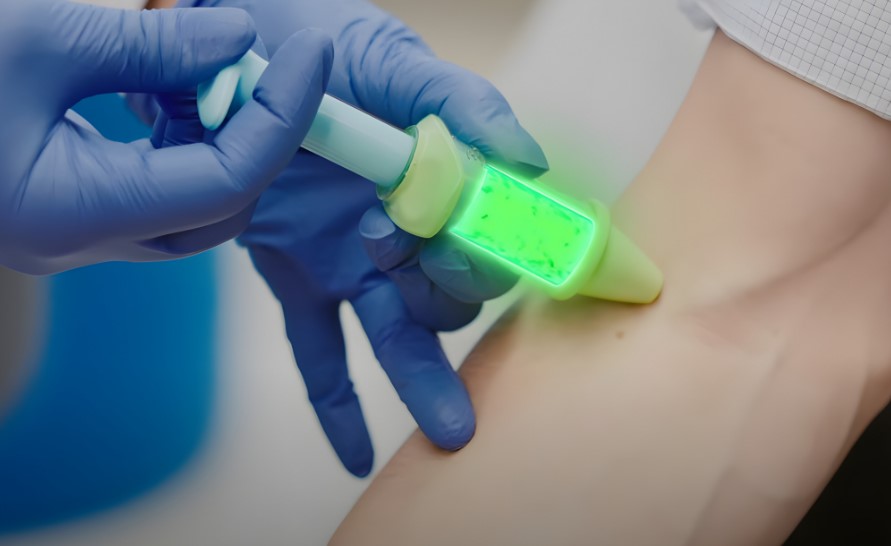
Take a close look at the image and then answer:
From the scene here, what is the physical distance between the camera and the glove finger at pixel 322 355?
0.95 m

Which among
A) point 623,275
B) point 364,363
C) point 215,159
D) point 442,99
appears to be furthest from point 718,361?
point 364,363

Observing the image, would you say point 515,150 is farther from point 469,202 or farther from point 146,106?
point 146,106

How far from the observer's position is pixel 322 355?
978 mm

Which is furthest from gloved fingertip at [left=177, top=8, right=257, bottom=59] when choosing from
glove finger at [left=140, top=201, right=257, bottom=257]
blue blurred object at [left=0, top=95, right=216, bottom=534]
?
blue blurred object at [left=0, top=95, right=216, bottom=534]

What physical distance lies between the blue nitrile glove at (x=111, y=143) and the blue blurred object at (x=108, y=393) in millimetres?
708

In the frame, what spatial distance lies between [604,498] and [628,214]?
0.88ft

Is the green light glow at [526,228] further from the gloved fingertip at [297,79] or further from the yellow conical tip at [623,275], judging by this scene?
the gloved fingertip at [297,79]

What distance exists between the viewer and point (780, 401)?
665 millimetres

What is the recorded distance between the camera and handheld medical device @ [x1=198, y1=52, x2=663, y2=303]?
0.61 meters

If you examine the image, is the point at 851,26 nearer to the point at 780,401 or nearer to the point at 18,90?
the point at 780,401

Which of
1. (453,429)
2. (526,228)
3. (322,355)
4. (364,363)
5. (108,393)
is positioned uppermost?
(526,228)

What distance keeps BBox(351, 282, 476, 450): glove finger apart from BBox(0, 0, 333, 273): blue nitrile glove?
301mm

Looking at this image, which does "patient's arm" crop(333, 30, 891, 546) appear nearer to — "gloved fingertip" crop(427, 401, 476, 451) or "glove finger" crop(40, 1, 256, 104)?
"gloved fingertip" crop(427, 401, 476, 451)

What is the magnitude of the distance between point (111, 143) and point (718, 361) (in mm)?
538
